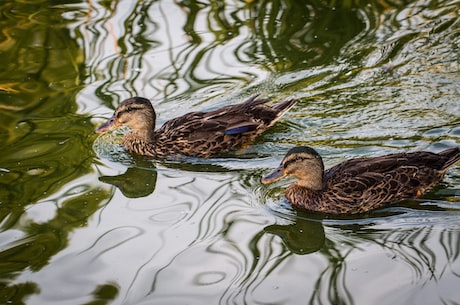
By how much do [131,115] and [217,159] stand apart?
1015mm

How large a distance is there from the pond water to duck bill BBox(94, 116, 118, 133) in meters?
0.23

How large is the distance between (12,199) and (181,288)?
87.9 inches

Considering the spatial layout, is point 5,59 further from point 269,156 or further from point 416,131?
point 416,131

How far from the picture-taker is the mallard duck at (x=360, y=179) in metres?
7.62

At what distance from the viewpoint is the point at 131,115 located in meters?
9.12

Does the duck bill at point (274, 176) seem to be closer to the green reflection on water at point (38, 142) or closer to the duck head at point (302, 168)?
the duck head at point (302, 168)

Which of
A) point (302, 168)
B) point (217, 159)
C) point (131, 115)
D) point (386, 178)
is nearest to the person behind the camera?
point (386, 178)

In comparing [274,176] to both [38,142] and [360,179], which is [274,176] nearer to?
[360,179]

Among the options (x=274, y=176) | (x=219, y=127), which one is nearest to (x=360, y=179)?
(x=274, y=176)

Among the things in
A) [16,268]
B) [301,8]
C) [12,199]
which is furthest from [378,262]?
[301,8]

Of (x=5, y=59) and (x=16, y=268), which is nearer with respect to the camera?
(x=16, y=268)

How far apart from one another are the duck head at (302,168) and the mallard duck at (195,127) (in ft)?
4.03

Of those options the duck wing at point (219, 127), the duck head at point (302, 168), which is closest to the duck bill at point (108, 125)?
the duck wing at point (219, 127)

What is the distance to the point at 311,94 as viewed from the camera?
32.4ft
